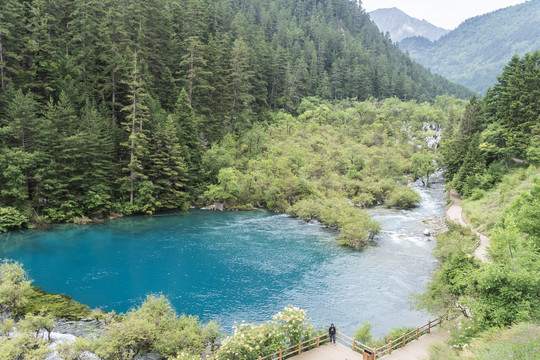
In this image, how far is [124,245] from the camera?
36.8m

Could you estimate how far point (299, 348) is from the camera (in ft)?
51.8

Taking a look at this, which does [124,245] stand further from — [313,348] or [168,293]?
[313,348]

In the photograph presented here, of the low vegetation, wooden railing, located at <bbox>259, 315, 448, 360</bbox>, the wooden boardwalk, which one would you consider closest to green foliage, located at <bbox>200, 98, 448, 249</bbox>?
wooden railing, located at <bbox>259, 315, 448, 360</bbox>

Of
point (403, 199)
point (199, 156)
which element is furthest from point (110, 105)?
point (403, 199)

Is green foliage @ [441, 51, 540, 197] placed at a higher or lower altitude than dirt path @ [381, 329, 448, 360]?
higher

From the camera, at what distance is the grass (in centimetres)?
3706

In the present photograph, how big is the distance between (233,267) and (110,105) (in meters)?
38.4

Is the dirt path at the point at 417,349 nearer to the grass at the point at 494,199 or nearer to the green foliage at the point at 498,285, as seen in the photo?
the green foliage at the point at 498,285

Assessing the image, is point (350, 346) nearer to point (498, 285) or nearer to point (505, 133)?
point (498, 285)

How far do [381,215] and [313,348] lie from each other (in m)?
37.6

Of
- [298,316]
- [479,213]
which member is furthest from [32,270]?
[479,213]

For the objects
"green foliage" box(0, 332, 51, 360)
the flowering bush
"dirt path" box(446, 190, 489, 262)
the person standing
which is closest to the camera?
the flowering bush

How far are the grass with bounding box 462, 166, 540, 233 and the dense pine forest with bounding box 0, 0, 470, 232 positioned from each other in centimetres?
4126

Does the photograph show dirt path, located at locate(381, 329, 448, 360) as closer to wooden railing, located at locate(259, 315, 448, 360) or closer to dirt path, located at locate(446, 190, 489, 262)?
wooden railing, located at locate(259, 315, 448, 360)
